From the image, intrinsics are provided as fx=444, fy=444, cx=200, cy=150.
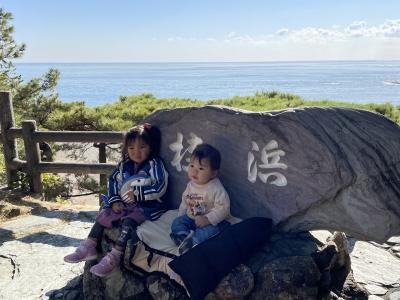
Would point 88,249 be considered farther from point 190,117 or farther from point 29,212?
point 29,212

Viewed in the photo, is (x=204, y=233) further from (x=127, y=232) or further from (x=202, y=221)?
(x=127, y=232)

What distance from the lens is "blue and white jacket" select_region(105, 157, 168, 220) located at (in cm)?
305

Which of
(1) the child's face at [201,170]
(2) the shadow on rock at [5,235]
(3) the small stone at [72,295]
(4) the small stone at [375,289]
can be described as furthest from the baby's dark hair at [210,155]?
(2) the shadow on rock at [5,235]

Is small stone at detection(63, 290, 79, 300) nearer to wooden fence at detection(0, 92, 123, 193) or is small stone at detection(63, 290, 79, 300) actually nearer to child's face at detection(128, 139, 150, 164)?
child's face at detection(128, 139, 150, 164)

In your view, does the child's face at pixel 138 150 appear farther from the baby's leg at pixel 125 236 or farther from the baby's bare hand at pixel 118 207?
the baby's leg at pixel 125 236

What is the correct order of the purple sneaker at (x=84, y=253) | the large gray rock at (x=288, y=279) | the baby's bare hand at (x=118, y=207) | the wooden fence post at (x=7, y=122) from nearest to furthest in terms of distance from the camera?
the large gray rock at (x=288, y=279) → the purple sneaker at (x=84, y=253) → the baby's bare hand at (x=118, y=207) → the wooden fence post at (x=7, y=122)

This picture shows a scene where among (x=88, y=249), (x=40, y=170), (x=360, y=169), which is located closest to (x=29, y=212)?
(x=40, y=170)

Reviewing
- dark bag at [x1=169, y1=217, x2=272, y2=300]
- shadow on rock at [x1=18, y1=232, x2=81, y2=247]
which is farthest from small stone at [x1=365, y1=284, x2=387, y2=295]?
shadow on rock at [x1=18, y1=232, x2=81, y2=247]

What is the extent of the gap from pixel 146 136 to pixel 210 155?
627 mm

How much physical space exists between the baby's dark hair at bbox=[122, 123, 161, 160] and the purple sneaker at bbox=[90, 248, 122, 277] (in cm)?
78

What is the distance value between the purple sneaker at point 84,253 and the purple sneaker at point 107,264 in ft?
0.61

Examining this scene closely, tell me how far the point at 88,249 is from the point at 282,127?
1.49m

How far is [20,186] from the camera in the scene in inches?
235

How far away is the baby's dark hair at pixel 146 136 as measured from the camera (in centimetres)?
312
